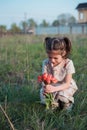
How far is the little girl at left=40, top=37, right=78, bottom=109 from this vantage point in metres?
3.34

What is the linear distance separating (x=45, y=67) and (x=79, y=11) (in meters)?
42.0

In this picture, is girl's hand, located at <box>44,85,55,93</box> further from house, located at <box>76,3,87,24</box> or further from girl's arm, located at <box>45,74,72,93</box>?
house, located at <box>76,3,87,24</box>

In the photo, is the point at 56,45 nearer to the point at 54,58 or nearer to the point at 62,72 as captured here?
the point at 54,58

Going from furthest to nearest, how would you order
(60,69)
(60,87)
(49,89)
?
(60,69) → (60,87) → (49,89)

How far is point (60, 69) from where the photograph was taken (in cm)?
349

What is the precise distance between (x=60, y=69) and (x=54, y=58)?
155 millimetres

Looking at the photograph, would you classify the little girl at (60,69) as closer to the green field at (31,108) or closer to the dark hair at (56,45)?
the dark hair at (56,45)

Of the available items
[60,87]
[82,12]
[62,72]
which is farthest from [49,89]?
[82,12]

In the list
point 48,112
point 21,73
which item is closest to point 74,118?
point 48,112

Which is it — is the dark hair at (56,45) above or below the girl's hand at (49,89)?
above

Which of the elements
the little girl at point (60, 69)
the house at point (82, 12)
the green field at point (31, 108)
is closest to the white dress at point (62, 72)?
the little girl at point (60, 69)

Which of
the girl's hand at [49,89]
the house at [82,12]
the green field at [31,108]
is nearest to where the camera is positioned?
the green field at [31,108]

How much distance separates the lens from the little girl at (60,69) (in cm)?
334

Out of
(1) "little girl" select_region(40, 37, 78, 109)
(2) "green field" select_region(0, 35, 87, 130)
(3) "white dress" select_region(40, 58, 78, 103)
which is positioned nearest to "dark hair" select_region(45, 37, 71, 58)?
(1) "little girl" select_region(40, 37, 78, 109)
